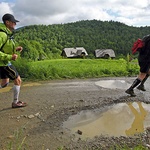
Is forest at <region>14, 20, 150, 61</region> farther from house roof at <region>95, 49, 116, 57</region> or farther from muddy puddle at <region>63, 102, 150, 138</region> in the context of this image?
muddy puddle at <region>63, 102, 150, 138</region>

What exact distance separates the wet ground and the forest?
76317mm

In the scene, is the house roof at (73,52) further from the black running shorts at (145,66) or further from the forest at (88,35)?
the black running shorts at (145,66)

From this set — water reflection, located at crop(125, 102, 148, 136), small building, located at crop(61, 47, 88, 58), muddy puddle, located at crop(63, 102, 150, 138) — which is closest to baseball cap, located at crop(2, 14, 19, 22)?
muddy puddle, located at crop(63, 102, 150, 138)

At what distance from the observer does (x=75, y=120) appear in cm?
481

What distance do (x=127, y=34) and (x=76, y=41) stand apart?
82.7 ft

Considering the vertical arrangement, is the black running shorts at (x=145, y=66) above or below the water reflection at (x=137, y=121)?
above

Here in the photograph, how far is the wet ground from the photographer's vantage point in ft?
12.3

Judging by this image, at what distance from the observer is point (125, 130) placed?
4.34 m

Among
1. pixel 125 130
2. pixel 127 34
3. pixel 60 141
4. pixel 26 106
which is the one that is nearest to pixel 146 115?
pixel 125 130

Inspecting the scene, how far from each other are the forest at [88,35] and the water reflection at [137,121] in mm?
77291

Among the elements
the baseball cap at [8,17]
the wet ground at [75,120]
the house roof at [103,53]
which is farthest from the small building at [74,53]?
the baseball cap at [8,17]

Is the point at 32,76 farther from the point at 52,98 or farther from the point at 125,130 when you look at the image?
the point at 125,130

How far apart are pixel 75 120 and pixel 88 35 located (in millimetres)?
109424

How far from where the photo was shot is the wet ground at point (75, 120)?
3.75 metres
